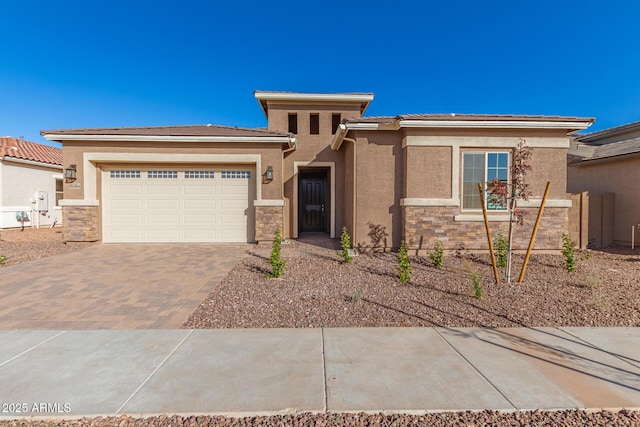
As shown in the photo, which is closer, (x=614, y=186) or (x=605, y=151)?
(x=614, y=186)

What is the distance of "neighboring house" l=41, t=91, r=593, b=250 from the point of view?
28.5 ft

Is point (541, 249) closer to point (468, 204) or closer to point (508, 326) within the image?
point (468, 204)

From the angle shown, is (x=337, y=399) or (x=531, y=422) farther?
(x=337, y=399)

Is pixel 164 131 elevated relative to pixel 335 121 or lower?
lower

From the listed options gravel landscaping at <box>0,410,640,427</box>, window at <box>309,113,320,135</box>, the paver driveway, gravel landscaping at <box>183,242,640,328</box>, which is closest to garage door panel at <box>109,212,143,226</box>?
the paver driveway

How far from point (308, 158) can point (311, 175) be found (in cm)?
128

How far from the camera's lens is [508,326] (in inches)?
166

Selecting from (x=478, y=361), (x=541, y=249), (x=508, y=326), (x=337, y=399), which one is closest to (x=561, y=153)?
(x=541, y=249)

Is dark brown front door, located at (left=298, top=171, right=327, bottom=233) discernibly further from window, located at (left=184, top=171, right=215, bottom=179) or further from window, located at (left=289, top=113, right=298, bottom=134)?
window, located at (left=184, top=171, right=215, bottom=179)

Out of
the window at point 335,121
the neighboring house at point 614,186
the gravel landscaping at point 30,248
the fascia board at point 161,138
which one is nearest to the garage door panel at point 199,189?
the fascia board at point 161,138

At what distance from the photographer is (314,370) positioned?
308cm

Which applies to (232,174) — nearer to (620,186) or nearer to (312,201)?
(312,201)

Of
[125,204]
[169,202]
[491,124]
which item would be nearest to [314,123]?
[169,202]

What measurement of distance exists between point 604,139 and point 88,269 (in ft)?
76.3
